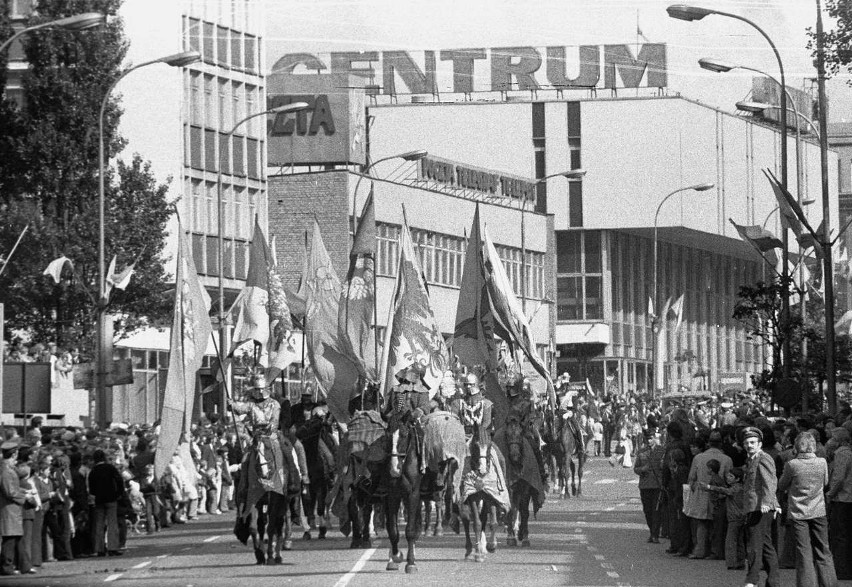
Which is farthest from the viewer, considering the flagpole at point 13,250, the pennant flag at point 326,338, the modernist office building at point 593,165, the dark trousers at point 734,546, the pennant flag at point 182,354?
the modernist office building at point 593,165

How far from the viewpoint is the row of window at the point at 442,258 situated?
85.4m

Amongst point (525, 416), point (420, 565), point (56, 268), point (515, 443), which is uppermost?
point (56, 268)

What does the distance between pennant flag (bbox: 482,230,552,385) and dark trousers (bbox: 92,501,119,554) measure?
7996 millimetres

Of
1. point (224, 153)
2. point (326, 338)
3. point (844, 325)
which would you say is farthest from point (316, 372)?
point (224, 153)

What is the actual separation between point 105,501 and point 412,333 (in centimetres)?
683

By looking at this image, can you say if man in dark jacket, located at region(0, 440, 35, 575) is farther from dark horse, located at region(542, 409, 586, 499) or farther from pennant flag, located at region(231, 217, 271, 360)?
dark horse, located at region(542, 409, 586, 499)

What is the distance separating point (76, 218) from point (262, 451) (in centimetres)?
2193

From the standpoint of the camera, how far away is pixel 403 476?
2242cm

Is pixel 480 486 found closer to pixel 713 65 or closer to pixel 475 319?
pixel 475 319

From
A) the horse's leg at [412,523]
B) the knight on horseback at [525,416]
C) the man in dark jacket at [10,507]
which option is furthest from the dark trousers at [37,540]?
the knight on horseback at [525,416]

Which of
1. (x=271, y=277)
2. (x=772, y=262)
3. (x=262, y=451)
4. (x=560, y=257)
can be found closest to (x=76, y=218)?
(x=271, y=277)

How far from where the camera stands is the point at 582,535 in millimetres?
29031

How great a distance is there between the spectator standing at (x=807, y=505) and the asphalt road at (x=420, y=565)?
1.63 m

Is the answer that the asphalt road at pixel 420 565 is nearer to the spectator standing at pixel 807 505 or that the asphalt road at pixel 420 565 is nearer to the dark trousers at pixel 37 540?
the dark trousers at pixel 37 540
